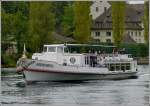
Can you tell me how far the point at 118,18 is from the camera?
2628 cm

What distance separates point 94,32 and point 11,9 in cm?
1052

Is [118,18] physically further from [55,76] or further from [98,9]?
[98,9]

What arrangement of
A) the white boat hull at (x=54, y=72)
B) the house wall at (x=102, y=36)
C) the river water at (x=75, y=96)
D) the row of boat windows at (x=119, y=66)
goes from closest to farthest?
1. the river water at (x=75, y=96)
2. the white boat hull at (x=54, y=72)
3. the row of boat windows at (x=119, y=66)
4. the house wall at (x=102, y=36)

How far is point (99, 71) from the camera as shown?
16.4 meters

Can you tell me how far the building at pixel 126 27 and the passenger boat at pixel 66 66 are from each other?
17591 mm

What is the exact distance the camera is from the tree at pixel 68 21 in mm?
33344

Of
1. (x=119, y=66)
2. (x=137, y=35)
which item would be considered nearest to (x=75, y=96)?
→ (x=119, y=66)

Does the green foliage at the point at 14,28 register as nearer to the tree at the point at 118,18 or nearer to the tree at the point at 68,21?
the tree at the point at 118,18

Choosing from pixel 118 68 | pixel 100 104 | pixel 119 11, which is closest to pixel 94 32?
pixel 119 11

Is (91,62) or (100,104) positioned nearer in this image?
(100,104)

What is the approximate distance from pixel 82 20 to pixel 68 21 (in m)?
9.05

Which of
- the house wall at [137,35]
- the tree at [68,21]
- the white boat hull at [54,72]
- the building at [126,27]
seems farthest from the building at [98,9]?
the white boat hull at [54,72]

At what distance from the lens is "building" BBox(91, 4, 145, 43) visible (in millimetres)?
35406

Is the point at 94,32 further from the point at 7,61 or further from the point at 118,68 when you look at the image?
the point at 118,68
